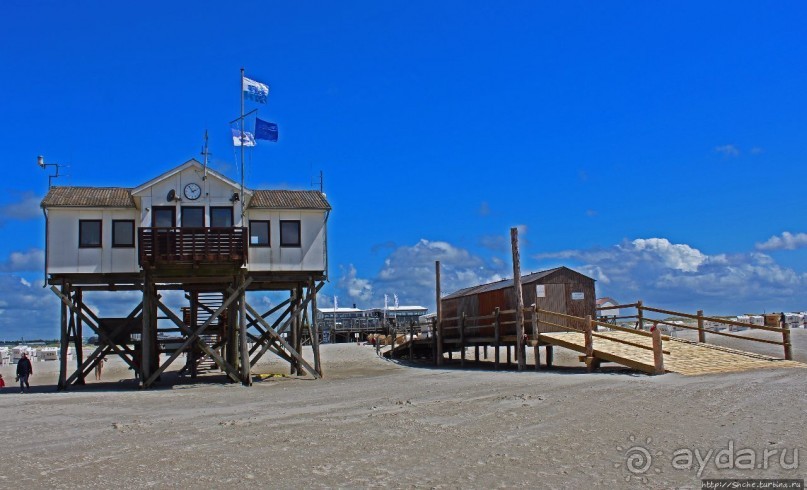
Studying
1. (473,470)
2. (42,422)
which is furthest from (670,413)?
(42,422)

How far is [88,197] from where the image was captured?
27328 millimetres

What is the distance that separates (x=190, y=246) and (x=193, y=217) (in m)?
1.73

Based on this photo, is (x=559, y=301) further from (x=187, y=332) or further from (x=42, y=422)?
(x=42, y=422)

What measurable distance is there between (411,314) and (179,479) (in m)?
94.9

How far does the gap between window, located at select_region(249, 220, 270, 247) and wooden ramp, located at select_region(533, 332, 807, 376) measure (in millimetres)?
10760

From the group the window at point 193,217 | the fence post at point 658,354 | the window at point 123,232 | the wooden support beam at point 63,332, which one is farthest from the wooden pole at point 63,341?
the fence post at point 658,354

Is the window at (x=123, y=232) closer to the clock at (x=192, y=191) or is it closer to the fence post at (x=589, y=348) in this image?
the clock at (x=192, y=191)

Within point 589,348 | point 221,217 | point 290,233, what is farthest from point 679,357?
point 221,217

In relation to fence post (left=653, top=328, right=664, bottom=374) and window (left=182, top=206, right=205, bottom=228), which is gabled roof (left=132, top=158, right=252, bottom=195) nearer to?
window (left=182, top=206, right=205, bottom=228)

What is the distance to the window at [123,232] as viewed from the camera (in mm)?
26953

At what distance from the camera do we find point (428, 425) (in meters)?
13.1

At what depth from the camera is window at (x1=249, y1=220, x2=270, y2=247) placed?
27859 millimetres

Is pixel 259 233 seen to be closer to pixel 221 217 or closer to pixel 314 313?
pixel 221 217

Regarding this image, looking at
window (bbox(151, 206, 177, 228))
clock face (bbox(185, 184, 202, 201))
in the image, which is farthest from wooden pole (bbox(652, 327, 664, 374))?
window (bbox(151, 206, 177, 228))
